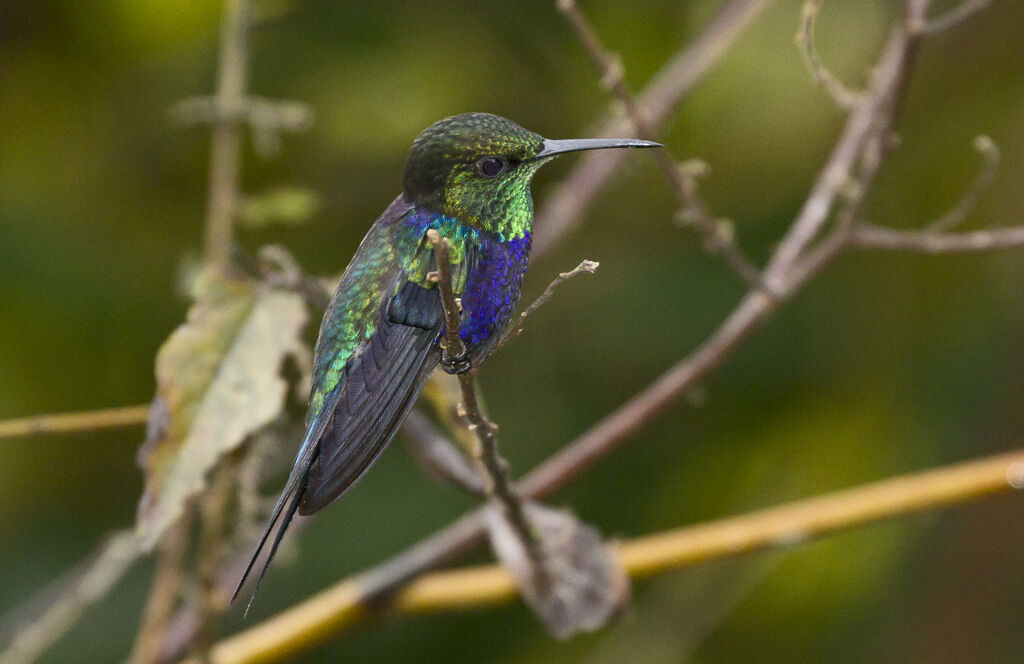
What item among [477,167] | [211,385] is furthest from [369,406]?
[211,385]

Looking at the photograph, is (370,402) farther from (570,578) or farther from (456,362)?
(570,578)

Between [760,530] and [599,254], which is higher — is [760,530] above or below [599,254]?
below

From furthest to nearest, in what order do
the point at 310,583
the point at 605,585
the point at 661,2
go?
1. the point at 661,2
2. the point at 310,583
3. the point at 605,585

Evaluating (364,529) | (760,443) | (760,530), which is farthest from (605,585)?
(760,443)

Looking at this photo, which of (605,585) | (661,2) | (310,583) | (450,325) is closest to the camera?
(450,325)

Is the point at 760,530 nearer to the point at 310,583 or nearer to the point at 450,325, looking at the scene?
the point at 450,325

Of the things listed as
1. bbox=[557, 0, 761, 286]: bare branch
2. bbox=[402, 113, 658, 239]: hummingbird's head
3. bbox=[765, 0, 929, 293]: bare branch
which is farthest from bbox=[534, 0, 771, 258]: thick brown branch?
bbox=[402, 113, 658, 239]: hummingbird's head

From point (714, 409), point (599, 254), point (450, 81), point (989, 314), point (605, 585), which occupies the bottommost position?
point (989, 314)
